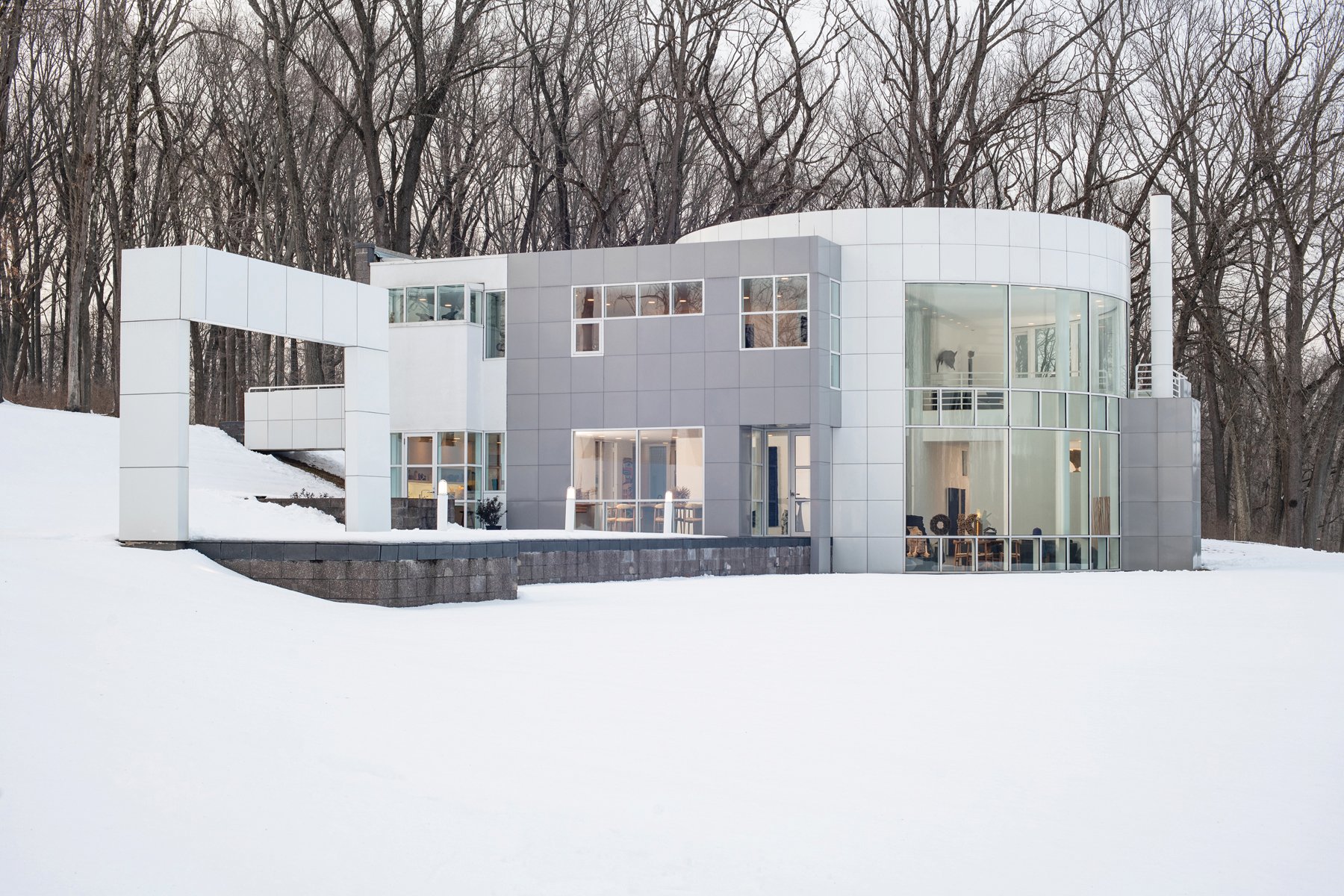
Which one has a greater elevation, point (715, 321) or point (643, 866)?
point (715, 321)

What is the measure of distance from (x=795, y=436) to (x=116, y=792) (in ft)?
82.1

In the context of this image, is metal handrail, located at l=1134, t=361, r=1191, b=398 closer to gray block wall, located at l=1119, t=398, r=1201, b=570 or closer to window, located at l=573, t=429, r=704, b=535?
gray block wall, located at l=1119, t=398, r=1201, b=570

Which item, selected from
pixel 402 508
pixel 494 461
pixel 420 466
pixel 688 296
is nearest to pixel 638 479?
pixel 494 461

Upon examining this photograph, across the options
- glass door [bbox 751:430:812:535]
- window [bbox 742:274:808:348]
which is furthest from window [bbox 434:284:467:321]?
glass door [bbox 751:430:812:535]

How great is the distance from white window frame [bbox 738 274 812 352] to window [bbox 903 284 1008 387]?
179 cm

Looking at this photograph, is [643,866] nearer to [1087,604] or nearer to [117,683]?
[117,683]

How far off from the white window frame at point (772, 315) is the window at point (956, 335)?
1791 millimetres

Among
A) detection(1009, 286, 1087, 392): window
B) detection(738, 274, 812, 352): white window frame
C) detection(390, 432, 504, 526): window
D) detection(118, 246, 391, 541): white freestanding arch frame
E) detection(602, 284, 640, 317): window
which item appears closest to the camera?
detection(118, 246, 391, 541): white freestanding arch frame

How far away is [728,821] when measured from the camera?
695 cm

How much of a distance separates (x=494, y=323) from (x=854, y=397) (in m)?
8.48

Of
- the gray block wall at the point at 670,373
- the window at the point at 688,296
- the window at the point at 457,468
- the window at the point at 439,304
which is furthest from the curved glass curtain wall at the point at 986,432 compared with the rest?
the window at the point at 439,304

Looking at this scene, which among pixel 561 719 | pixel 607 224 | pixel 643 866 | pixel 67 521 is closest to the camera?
pixel 643 866

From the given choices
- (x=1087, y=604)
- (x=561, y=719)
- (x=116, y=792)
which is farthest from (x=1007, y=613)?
(x=116, y=792)

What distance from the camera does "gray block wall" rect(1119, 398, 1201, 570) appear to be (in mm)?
30438
